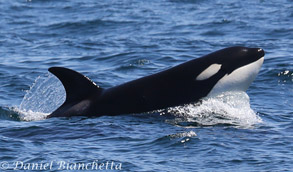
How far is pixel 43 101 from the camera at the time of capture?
1606cm

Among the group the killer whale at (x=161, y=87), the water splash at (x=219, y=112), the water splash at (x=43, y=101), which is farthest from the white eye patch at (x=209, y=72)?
the water splash at (x=43, y=101)

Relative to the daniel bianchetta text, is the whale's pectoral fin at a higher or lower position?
higher

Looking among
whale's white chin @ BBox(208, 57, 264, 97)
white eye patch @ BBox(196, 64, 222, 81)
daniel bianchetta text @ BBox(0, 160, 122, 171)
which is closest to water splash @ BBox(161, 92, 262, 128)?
whale's white chin @ BBox(208, 57, 264, 97)

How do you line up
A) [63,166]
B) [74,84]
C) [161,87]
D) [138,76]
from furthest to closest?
[138,76], [161,87], [74,84], [63,166]

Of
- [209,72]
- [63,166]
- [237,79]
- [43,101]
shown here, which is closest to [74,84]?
[43,101]

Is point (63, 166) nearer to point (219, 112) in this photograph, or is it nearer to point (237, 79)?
point (219, 112)

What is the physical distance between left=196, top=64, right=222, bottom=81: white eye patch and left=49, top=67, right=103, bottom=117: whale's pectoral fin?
2.12 m

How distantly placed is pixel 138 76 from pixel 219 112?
6228 mm

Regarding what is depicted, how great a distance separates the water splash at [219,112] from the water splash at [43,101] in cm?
320

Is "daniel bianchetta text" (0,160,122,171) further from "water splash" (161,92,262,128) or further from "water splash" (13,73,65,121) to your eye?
"water splash" (13,73,65,121)

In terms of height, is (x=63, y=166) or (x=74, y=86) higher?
(x=74, y=86)

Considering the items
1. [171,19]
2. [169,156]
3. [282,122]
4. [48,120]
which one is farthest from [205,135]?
[171,19]

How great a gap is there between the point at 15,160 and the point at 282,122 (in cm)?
577

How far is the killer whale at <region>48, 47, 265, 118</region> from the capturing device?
1383 centimetres
